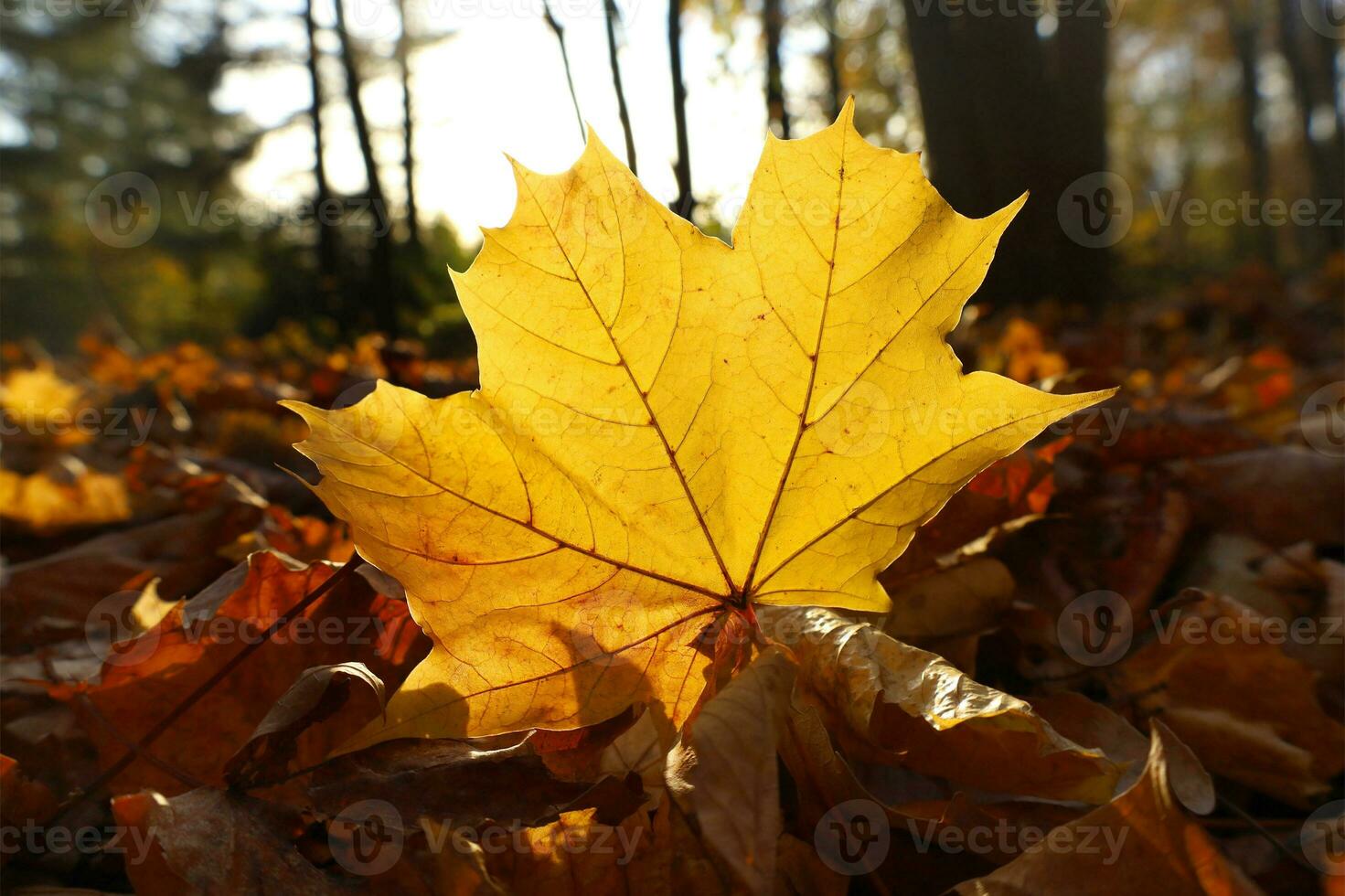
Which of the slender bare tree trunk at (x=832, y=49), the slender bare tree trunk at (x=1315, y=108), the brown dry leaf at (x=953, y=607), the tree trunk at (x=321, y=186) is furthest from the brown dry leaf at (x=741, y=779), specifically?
the slender bare tree trunk at (x=1315, y=108)

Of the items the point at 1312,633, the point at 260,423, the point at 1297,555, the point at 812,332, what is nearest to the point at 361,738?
the point at 812,332

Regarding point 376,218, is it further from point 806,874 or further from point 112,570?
point 806,874

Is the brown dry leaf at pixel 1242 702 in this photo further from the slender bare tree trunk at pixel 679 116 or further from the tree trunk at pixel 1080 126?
the tree trunk at pixel 1080 126

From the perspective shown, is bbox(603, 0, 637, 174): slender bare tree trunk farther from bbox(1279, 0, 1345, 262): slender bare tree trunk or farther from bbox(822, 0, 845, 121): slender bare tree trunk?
bbox(1279, 0, 1345, 262): slender bare tree trunk

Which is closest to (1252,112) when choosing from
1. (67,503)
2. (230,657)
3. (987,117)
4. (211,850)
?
(987,117)

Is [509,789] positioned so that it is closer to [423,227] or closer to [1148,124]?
[423,227]

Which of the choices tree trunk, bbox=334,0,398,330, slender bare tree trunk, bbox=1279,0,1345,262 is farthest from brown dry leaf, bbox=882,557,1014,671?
slender bare tree trunk, bbox=1279,0,1345,262
